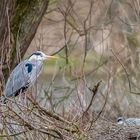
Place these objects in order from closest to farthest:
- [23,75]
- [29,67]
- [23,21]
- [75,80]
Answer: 1. [23,75]
2. [29,67]
3. [75,80]
4. [23,21]

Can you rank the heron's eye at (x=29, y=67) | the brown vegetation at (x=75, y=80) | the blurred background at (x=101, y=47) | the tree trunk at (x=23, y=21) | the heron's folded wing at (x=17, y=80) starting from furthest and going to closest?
the blurred background at (x=101, y=47), the tree trunk at (x=23, y=21), the heron's eye at (x=29, y=67), the heron's folded wing at (x=17, y=80), the brown vegetation at (x=75, y=80)

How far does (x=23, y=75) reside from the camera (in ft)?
22.0

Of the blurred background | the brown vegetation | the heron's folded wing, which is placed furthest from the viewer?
the blurred background

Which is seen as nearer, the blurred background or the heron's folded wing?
the heron's folded wing

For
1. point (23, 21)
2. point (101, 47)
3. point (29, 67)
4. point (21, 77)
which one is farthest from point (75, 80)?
point (101, 47)

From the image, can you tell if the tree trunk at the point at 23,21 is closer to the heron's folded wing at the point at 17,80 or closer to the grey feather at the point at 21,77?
the grey feather at the point at 21,77

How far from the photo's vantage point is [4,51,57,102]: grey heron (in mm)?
6694

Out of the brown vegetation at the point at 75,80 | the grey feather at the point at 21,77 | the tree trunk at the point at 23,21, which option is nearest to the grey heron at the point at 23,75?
the grey feather at the point at 21,77

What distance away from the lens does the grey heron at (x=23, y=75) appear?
669 centimetres

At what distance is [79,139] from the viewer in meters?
4.98

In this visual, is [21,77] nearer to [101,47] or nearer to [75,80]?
[75,80]

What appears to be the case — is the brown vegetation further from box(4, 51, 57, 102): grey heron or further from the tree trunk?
box(4, 51, 57, 102): grey heron

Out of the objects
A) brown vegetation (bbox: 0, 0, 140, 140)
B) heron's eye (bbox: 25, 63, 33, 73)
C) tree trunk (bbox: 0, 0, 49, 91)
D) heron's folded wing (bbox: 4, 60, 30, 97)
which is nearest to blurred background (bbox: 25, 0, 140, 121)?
brown vegetation (bbox: 0, 0, 140, 140)

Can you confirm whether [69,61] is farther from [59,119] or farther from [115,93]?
[59,119]
